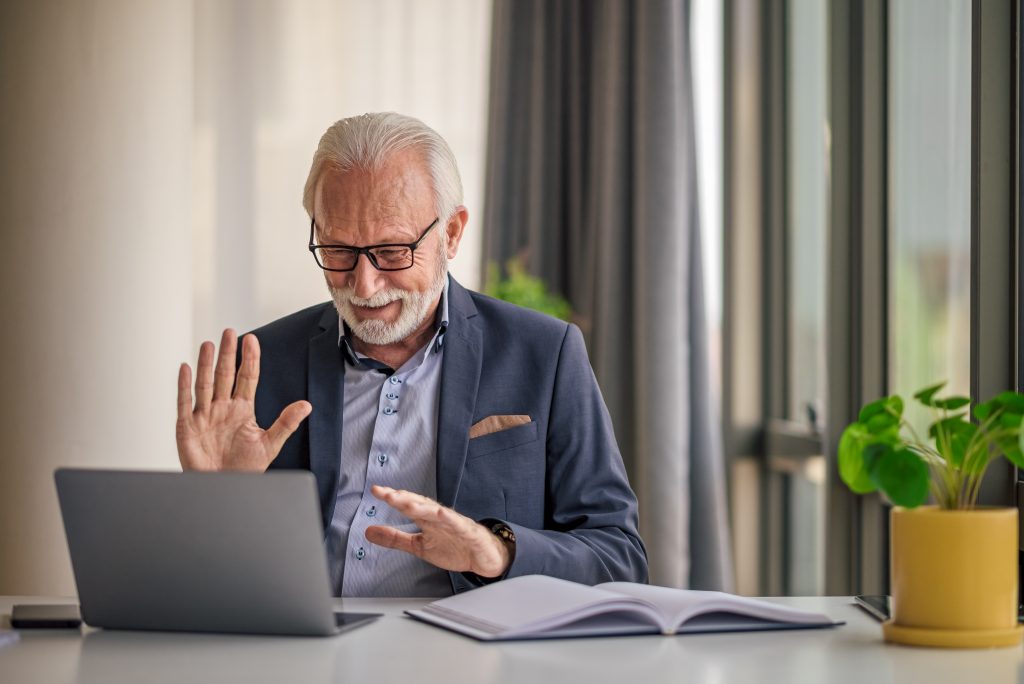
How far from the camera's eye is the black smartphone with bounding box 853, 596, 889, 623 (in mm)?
1426

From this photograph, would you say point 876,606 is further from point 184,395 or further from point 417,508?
point 184,395

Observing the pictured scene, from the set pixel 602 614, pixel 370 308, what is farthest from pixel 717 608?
pixel 370 308

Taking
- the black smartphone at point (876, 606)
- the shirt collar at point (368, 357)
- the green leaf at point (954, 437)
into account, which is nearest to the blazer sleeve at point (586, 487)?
the shirt collar at point (368, 357)

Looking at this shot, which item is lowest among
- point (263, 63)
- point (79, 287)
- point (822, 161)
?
point (79, 287)

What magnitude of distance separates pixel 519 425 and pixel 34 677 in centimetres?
99

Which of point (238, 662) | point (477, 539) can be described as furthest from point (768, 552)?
A: point (238, 662)

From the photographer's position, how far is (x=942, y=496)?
1.32 meters

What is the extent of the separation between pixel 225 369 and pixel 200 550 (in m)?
0.58

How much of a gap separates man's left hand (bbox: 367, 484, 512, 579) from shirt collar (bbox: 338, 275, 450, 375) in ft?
1.70

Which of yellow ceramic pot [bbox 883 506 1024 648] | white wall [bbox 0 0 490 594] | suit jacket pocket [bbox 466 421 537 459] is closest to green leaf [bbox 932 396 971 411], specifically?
yellow ceramic pot [bbox 883 506 1024 648]

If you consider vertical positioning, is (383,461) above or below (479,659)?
above

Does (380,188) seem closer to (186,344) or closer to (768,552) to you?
(186,344)

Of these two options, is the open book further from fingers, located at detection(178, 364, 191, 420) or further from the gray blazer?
fingers, located at detection(178, 364, 191, 420)

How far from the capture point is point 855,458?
1.29 m
